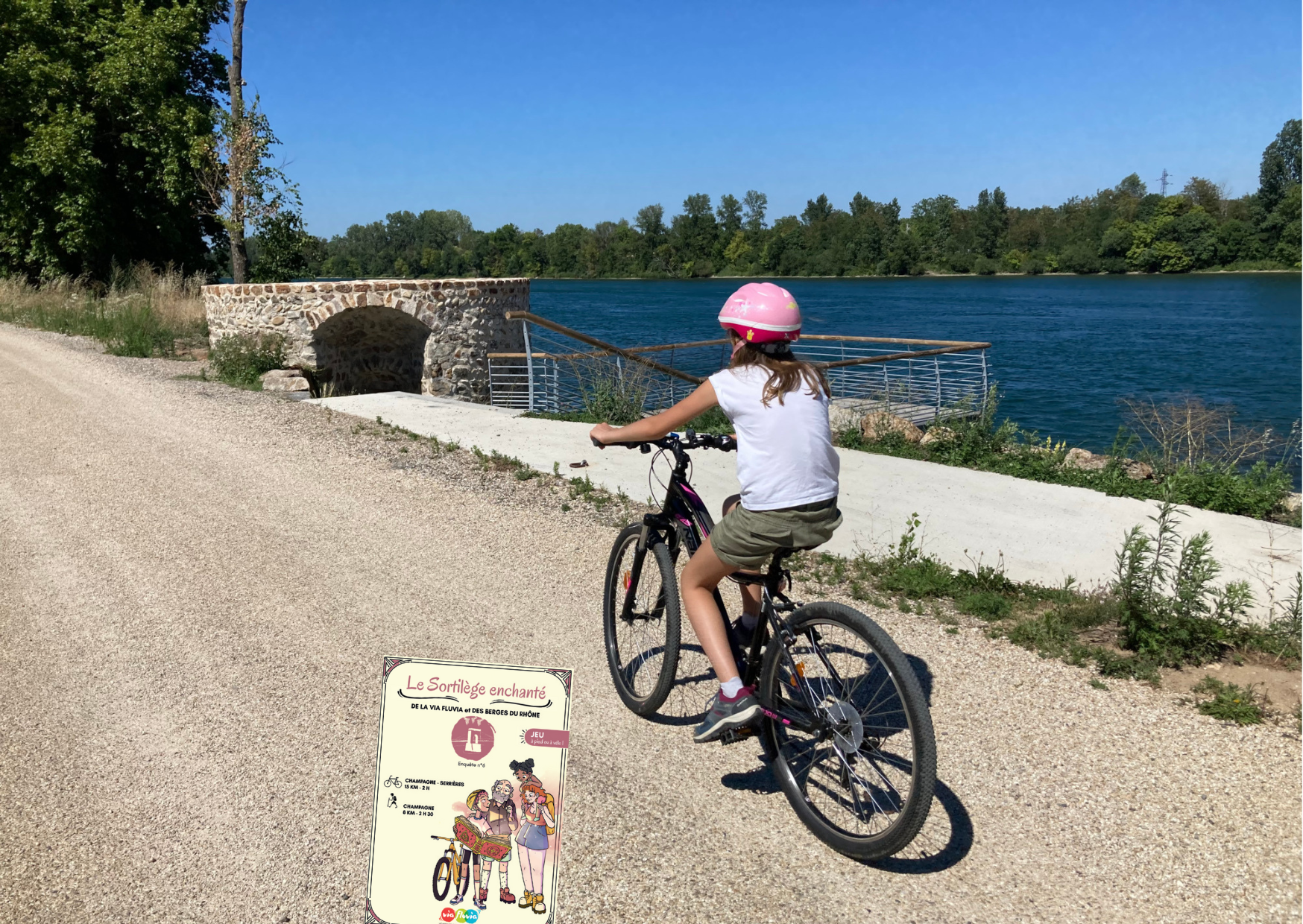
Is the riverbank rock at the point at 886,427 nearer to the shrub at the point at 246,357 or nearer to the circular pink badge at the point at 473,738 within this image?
the shrub at the point at 246,357

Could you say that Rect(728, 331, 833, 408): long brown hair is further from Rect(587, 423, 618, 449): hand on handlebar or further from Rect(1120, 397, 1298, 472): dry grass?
Rect(1120, 397, 1298, 472): dry grass

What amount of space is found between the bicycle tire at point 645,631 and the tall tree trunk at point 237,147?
2114 cm

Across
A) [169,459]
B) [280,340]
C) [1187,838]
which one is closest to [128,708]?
[1187,838]

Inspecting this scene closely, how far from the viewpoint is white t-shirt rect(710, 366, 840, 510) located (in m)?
3.22

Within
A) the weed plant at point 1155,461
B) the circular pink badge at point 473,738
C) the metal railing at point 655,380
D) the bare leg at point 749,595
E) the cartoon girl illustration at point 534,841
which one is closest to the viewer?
the cartoon girl illustration at point 534,841

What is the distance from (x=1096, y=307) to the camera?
71812 mm

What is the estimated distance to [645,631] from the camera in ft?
13.8

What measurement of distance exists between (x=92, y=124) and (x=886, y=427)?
72.3 feet

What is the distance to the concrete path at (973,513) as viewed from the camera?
6051 mm

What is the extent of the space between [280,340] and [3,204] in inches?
622

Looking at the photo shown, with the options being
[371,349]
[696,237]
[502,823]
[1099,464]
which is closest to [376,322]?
[371,349]

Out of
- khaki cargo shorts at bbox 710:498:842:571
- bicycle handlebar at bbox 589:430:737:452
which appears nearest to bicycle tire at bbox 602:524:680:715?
bicycle handlebar at bbox 589:430:737:452

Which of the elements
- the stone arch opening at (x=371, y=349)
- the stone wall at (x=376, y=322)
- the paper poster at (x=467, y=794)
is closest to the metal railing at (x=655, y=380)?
the stone wall at (x=376, y=322)

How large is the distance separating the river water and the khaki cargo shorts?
14562 millimetres
